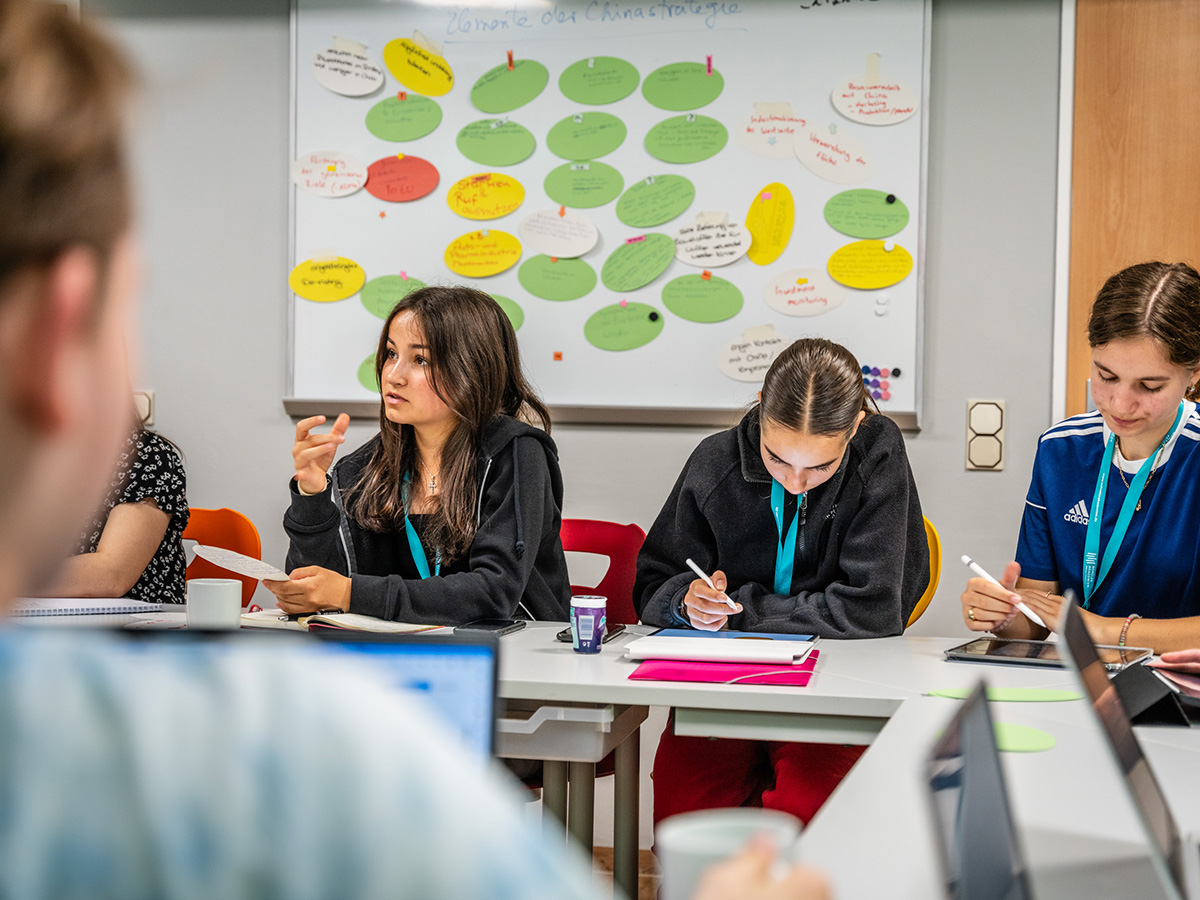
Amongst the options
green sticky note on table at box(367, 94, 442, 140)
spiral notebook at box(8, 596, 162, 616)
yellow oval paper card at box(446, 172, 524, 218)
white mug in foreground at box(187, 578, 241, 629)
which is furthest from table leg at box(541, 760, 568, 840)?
green sticky note on table at box(367, 94, 442, 140)

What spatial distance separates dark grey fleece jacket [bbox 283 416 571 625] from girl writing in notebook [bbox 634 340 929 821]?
22 cm

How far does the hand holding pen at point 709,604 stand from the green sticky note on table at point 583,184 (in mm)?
1346

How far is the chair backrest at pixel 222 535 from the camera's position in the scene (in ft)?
8.77

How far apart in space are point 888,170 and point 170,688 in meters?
2.78

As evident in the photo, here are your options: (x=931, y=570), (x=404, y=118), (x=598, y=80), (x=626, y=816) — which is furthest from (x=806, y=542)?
(x=404, y=118)

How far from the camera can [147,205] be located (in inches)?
14.6

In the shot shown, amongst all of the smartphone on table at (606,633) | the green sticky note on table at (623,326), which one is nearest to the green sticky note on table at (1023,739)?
the smartphone on table at (606,633)

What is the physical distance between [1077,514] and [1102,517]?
6 centimetres

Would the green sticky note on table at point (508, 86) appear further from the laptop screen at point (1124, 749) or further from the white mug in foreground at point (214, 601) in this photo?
the laptop screen at point (1124, 749)

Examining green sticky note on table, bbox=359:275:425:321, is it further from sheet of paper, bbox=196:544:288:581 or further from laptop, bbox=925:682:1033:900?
laptop, bbox=925:682:1033:900

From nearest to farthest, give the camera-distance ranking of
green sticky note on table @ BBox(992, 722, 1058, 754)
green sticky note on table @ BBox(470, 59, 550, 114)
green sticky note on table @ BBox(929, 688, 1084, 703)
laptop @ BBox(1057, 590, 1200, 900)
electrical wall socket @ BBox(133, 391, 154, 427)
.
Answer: laptop @ BBox(1057, 590, 1200, 900) < green sticky note on table @ BBox(992, 722, 1058, 754) < green sticky note on table @ BBox(929, 688, 1084, 703) < green sticky note on table @ BBox(470, 59, 550, 114) < electrical wall socket @ BBox(133, 391, 154, 427)

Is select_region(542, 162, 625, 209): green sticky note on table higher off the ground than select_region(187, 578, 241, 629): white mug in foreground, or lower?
higher

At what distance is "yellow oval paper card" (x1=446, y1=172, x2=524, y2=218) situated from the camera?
10.0 feet

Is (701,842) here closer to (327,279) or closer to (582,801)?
(582,801)
